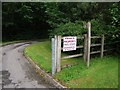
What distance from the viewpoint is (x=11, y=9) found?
38.2m

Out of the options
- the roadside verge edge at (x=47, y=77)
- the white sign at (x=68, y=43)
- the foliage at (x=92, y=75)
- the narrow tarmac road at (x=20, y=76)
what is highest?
the white sign at (x=68, y=43)

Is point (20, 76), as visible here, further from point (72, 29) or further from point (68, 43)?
point (72, 29)

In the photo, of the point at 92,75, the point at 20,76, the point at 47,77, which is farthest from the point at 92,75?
the point at 20,76

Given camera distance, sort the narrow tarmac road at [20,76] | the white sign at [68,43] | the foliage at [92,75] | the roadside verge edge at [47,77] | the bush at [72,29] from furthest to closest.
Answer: the bush at [72,29] → the white sign at [68,43] → the narrow tarmac road at [20,76] → the roadside verge edge at [47,77] → the foliage at [92,75]

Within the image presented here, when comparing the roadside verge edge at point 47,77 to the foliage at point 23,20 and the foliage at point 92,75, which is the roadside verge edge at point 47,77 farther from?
the foliage at point 23,20

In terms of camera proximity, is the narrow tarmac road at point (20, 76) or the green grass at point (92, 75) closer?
the green grass at point (92, 75)

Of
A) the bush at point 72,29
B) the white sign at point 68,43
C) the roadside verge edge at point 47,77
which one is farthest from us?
the bush at point 72,29

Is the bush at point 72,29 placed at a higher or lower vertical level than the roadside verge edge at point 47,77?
higher

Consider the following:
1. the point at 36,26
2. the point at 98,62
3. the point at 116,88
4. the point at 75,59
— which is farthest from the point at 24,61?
the point at 36,26

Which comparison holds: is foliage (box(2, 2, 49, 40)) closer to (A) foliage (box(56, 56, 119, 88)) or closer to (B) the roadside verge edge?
(B) the roadside verge edge

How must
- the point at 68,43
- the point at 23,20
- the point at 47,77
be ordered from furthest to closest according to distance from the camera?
the point at 23,20
the point at 68,43
the point at 47,77

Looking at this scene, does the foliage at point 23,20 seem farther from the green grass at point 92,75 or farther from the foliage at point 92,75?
the foliage at point 92,75

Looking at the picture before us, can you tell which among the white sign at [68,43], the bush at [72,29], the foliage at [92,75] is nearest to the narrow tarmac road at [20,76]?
the foliage at [92,75]

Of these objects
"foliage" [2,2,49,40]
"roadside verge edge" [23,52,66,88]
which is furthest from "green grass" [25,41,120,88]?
"foliage" [2,2,49,40]
